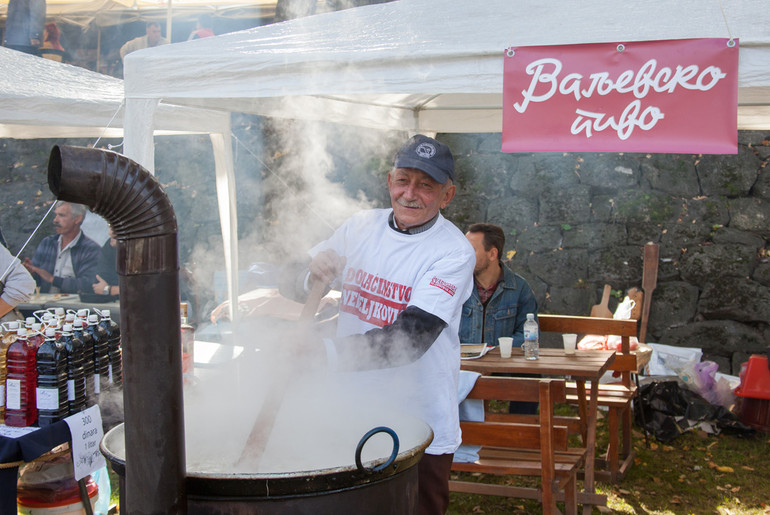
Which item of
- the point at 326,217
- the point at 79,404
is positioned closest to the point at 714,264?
the point at 326,217

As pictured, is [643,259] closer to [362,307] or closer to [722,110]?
[722,110]

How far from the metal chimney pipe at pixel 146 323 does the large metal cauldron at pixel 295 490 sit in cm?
7

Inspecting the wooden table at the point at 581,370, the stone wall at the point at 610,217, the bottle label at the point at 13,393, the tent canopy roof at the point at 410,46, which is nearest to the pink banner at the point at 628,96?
the tent canopy roof at the point at 410,46

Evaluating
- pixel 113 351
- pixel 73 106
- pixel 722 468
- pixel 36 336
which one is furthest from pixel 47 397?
pixel 722 468

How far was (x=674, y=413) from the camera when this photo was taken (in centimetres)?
550

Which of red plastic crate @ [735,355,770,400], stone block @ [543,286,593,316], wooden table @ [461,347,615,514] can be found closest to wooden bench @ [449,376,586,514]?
wooden table @ [461,347,615,514]

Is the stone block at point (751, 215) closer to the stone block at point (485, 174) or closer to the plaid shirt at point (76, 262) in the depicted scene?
the stone block at point (485, 174)

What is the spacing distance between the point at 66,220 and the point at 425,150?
16.1 feet

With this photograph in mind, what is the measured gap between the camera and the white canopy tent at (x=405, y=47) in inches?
108

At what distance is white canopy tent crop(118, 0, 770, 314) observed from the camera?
8.97 feet

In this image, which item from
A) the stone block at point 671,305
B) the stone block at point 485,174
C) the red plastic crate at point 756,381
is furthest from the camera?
the stone block at point 485,174

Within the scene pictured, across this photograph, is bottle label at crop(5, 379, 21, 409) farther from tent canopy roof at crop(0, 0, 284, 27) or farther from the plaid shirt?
tent canopy roof at crop(0, 0, 284, 27)

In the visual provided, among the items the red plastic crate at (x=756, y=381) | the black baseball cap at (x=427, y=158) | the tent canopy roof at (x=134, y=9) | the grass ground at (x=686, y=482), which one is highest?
the tent canopy roof at (x=134, y=9)

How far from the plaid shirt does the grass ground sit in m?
3.88
